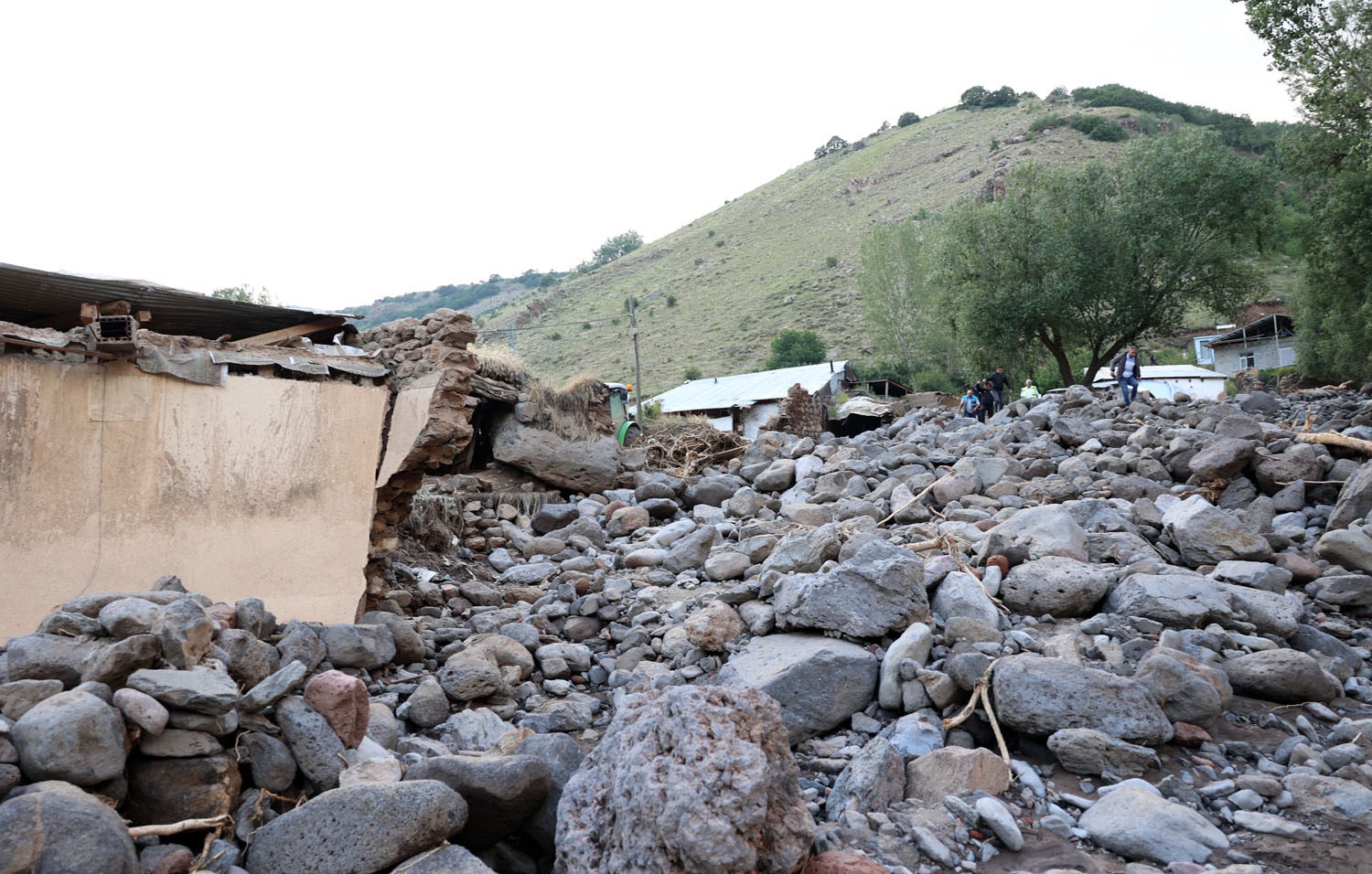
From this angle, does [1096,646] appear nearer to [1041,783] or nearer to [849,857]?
[1041,783]

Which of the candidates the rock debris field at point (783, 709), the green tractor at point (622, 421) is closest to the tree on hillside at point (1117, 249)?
the green tractor at point (622, 421)

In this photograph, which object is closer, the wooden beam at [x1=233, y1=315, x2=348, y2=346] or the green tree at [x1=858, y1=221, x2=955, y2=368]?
the wooden beam at [x1=233, y1=315, x2=348, y2=346]

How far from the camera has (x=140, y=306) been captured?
616 centimetres

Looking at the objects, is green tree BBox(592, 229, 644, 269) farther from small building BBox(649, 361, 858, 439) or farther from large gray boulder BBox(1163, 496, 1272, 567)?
large gray boulder BBox(1163, 496, 1272, 567)

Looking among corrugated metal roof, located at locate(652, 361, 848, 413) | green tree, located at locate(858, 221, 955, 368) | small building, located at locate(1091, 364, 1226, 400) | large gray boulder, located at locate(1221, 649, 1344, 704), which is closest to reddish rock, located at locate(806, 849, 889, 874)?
large gray boulder, located at locate(1221, 649, 1344, 704)

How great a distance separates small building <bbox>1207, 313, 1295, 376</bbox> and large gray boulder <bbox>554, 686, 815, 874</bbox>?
37.0 metres

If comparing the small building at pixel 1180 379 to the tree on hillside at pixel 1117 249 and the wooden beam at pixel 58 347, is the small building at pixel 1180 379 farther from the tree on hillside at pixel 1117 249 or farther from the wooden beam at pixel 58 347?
the wooden beam at pixel 58 347

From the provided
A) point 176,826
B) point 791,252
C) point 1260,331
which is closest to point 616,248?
point 791,252

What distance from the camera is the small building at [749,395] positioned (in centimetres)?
2658

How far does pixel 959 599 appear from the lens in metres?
6.15

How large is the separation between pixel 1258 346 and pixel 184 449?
129 ft

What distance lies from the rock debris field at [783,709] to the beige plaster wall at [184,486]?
38 cm

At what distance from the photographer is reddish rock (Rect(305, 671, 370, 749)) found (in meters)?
4.30

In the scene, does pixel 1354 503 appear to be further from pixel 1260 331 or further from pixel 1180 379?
pixel 1260 331
